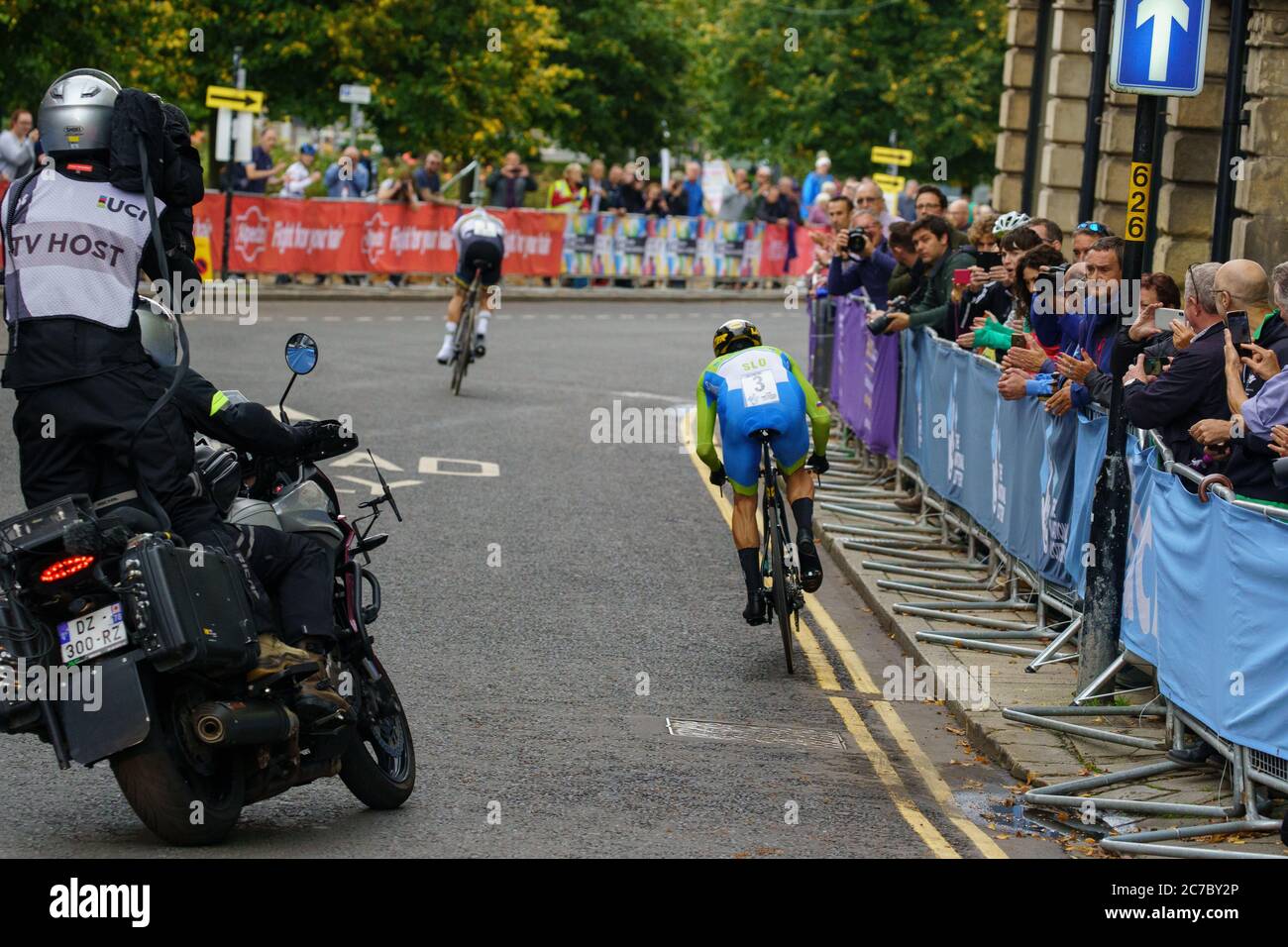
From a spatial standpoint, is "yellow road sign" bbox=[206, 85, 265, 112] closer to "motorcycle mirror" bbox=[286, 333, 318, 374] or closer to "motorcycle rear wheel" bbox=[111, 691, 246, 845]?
"motorcycle mirror" bbox=[286, 333, 318, 374]

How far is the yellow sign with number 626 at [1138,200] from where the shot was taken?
9328 mm

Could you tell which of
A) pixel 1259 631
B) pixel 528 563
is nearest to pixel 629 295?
pixel 528 563

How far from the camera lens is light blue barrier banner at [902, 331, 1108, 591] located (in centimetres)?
1038

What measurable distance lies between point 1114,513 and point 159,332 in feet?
15.2

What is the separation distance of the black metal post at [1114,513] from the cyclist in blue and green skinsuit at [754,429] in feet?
5.27

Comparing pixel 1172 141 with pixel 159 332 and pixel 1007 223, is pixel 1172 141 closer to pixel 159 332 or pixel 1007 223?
pixel 1007 223

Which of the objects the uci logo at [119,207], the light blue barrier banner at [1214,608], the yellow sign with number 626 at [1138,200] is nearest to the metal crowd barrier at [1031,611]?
the light blue barrier banner at [1214,608]

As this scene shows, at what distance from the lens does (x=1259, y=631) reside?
7500mm

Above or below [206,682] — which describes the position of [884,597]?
below

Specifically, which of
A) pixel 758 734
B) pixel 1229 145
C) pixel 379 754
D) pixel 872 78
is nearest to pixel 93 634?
pixel 379 754

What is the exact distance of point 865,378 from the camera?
17.3 meters

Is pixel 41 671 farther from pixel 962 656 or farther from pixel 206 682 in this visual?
pixel 962 656

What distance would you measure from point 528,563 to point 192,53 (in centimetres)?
2675

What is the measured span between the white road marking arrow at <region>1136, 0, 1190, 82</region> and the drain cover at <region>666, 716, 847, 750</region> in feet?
10.7
